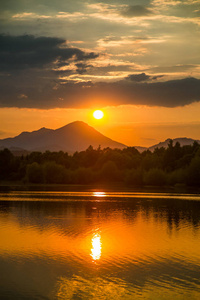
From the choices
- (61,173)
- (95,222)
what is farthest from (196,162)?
(95,222)

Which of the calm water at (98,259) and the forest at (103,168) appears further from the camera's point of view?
the forest at (103,168)

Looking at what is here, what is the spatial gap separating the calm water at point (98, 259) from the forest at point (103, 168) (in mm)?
106340

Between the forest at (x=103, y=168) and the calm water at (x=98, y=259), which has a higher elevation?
the forest at (x=103, y=168)

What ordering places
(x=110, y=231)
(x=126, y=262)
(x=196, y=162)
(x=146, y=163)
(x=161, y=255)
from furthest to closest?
(x=146, y=163) → (x=196, y=162) → (x=110, y=231) → (x=161, y=255) → (x=126, y=262)

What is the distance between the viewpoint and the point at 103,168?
171m

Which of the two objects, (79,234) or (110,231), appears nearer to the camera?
(79,234)

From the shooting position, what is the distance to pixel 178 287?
17.5 m

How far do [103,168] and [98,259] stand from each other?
148327mm

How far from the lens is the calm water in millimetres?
16922

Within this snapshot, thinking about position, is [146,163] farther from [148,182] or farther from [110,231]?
[110,231]

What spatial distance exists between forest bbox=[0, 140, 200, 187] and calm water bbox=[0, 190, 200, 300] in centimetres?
10634

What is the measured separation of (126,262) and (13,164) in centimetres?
15700

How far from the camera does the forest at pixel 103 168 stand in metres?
152

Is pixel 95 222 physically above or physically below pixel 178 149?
below
